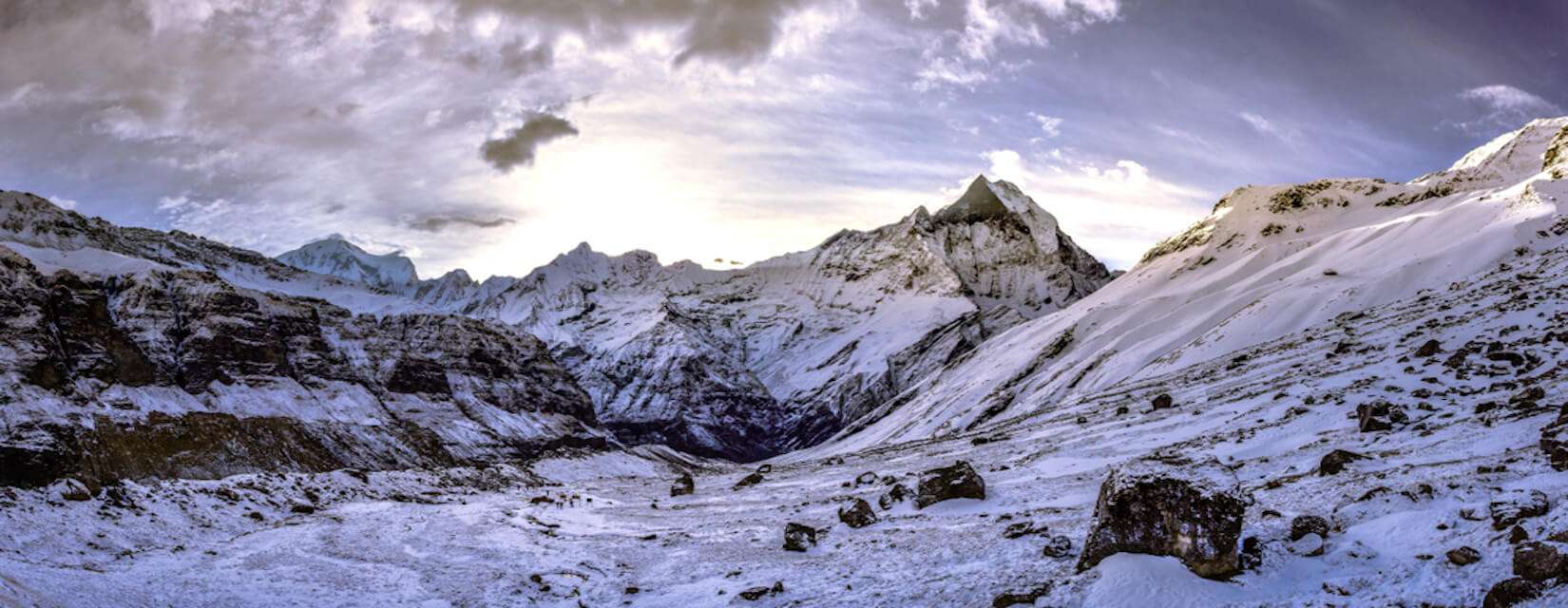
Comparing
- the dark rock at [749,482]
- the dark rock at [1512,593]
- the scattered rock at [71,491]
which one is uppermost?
the scattered rock at [71,491]

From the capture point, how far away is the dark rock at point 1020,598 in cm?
1939

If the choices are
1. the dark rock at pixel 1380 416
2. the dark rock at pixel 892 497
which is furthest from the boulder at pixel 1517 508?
the dark rock at pixel 892 497

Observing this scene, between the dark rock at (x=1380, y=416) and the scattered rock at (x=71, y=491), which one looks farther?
the scattered rock at (x=71, y=491)

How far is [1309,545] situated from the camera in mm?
20281

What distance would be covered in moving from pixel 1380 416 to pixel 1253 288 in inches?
4357

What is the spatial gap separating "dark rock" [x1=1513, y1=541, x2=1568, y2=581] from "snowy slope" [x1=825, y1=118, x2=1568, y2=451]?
71.7m

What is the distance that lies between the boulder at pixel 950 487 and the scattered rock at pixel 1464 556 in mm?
18591

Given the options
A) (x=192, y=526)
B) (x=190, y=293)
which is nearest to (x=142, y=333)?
(x=190, y=293)

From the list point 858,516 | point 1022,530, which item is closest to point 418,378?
point 858,516

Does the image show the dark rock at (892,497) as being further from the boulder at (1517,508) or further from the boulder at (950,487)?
the boulder at (1517,508)

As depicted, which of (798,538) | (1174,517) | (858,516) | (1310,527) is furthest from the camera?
(858,516)

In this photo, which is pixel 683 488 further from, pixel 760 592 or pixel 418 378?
pixel 418 378

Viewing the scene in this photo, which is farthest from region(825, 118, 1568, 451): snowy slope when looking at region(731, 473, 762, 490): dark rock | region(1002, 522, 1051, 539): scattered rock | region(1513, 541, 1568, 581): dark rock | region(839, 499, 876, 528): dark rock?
region(1513, 541, 1568, 581): dark rock

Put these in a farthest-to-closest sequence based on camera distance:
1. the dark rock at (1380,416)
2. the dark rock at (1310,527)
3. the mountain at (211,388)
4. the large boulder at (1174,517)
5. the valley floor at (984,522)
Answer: the mountain at (211,388) < the dark rock at (1380,416) < the dark rock at (1310,527) < the valley floor at (984,522) < the large boulder at (1174,517)
